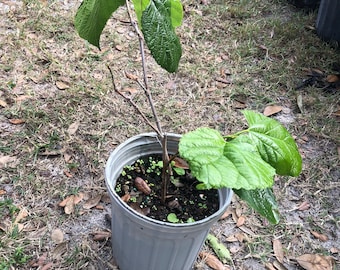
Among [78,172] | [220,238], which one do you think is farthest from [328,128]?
[78,172]

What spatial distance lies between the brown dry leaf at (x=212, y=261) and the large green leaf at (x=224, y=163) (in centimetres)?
75

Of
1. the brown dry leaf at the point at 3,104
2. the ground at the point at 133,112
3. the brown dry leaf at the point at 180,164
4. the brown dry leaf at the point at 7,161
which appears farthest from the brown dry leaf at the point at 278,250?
the brown dry leaf at the point at 3,104

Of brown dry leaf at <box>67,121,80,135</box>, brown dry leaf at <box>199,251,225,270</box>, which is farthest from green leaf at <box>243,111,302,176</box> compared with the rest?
brown dry leaf at <box>67,121,80,135</box>

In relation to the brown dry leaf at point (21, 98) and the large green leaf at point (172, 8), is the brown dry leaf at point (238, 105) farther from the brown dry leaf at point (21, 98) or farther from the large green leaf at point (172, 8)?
the large green leaf at point (172, 8)

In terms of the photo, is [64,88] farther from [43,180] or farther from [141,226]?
[141,226]

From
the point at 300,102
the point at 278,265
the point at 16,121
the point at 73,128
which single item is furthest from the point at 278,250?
the point at 16,121

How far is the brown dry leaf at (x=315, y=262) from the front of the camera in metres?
1.67

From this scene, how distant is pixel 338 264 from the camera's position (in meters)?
1.70

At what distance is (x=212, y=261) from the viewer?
1.65 meters

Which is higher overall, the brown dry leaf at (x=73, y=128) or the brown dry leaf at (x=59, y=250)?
the brown dry leaf at (x=73, y=128)

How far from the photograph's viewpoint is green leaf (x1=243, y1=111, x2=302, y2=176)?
1.07m

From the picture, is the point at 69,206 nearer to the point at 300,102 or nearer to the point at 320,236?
the point at 320,236

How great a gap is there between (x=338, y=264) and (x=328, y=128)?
2.50 ft

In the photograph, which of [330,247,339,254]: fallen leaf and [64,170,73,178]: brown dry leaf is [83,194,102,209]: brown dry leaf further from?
[330,247,339,254]: fallen leaf
